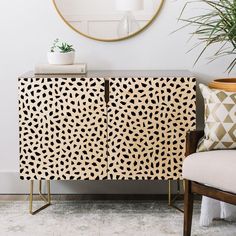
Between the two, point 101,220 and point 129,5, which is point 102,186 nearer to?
point 101,220

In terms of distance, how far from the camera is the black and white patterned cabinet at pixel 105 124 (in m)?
3.32

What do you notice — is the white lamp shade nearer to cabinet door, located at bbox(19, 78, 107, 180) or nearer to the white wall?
the white wall

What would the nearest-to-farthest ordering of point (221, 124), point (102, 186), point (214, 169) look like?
point (214, 169), point (221, 124), point (102, 186)

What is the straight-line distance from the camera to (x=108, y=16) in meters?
3.64

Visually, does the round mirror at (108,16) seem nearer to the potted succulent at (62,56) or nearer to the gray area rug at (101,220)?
the potted succulent at (62,56)

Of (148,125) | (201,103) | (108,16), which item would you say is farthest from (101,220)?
(108,16)

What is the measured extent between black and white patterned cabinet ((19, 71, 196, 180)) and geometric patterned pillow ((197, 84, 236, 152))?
281mm

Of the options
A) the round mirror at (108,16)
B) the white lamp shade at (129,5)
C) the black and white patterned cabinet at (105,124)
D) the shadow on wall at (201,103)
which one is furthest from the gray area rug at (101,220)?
the white lamp shade at (129,5)

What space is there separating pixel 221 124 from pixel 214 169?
0.32 meters

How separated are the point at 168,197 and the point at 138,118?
0.69 m

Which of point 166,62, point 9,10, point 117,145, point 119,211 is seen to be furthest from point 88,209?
point 9,10

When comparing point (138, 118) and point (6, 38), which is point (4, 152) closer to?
point (6, 38)

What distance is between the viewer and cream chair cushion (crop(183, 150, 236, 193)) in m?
2.73

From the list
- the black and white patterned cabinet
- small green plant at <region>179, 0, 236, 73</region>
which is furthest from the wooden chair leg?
small green plant at <region>179, 0, 236, 73</region>
